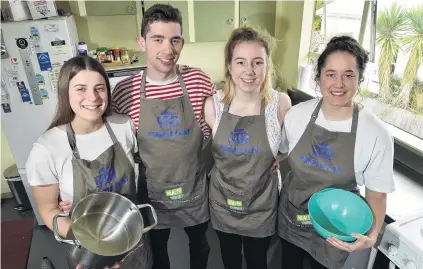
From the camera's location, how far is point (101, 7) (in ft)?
7.72

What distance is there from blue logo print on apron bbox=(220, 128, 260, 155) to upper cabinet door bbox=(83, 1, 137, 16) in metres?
1.69

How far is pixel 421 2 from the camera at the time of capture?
1.75 meters

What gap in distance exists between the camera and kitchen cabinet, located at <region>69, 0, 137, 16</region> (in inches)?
91.5

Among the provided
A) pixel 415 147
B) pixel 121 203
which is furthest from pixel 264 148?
pixel 415 147

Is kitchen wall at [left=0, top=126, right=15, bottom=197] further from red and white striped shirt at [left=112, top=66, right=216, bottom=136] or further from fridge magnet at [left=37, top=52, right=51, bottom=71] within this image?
red and white striped shirt at [left=112, top=66, right=216, bottom=136]

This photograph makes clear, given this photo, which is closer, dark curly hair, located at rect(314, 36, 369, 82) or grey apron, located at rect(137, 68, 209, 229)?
dark curly hair, located at rect(314, 36, 369, 82)

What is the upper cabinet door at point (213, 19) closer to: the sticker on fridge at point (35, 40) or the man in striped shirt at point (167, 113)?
the sticker on fridge at point (35, 40)

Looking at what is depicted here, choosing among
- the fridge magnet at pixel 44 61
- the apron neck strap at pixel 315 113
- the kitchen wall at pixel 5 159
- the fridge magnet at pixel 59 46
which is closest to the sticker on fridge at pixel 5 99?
the fridge magnet at pixel 44 61

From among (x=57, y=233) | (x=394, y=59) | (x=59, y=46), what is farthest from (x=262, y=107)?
(x=59, y=46)

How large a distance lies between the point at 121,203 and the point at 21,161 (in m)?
1.57

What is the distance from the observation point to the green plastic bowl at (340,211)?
1.14 meters

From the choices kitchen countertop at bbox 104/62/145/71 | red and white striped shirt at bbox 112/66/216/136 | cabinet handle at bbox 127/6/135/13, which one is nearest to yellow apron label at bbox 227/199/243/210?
red and white striped shirt at bbox 112/66/216/136

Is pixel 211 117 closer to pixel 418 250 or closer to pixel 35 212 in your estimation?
pixel 418 250

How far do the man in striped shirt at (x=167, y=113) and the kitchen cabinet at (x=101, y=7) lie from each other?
1.34 meters
